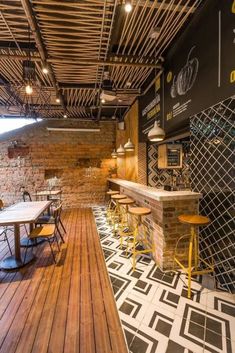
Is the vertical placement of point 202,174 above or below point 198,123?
below

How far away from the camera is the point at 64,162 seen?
777 centimetres

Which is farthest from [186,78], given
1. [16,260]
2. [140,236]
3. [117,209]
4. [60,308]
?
[16,260]

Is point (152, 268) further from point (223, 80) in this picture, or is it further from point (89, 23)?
point (89, 23)

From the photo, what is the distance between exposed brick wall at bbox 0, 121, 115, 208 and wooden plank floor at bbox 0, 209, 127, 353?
449 centimetres

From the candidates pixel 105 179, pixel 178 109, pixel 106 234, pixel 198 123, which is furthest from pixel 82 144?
pixel 198 123

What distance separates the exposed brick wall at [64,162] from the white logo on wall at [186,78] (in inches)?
202

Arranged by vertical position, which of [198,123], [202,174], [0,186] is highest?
[198,123]

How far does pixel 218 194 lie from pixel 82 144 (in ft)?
20.8

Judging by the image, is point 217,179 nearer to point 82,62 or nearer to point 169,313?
point 169,313

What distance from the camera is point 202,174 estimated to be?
8.72ft

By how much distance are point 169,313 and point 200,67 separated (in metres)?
2.96

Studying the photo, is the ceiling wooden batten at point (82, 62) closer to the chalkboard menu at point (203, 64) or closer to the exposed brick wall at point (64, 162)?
the chalkboard menu at point (203, 64)

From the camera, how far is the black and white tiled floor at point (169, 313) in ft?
5.48

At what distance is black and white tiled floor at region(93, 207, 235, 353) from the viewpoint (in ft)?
5.48
